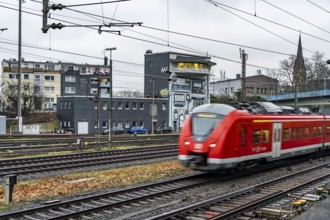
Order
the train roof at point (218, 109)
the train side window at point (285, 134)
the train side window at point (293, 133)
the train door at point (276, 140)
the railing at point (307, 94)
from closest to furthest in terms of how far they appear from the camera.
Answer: the train roof at point (218, 109) → the train door at point (276, 140) → the train side window at point (285, 134) → the train side window at point (293, 133) → the railing at point (307, 94)

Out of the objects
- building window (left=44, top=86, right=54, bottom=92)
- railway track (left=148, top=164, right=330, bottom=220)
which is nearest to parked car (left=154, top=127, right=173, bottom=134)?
building window (left=44, top=86, right=54, bottom=92)

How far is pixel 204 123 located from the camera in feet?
53.3

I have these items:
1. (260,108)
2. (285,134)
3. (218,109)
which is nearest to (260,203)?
(218,109)

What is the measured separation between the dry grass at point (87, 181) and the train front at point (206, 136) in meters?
1.94

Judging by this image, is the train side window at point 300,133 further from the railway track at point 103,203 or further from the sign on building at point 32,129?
the sign on building at point 32,129

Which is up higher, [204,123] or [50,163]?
[204,123]

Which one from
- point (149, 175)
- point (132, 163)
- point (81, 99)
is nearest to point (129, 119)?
point (81, 99)

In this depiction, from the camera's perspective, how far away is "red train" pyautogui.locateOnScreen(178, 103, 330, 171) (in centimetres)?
1558

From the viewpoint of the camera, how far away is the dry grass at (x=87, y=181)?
45.2 ft

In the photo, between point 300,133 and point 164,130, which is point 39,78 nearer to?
point 164,130

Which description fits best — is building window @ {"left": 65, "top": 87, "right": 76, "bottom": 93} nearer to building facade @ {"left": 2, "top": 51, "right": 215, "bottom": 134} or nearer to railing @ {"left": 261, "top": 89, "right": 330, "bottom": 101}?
building facade @ {"left": 2, "top": 51, "right": 215, "bottom": 134}

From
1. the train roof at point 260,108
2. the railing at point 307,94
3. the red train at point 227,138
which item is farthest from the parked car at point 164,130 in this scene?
the red train at point 227,138

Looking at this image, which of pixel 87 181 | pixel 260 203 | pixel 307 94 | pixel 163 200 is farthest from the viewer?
pixel 307 94

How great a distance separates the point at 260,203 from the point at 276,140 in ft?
27.0
